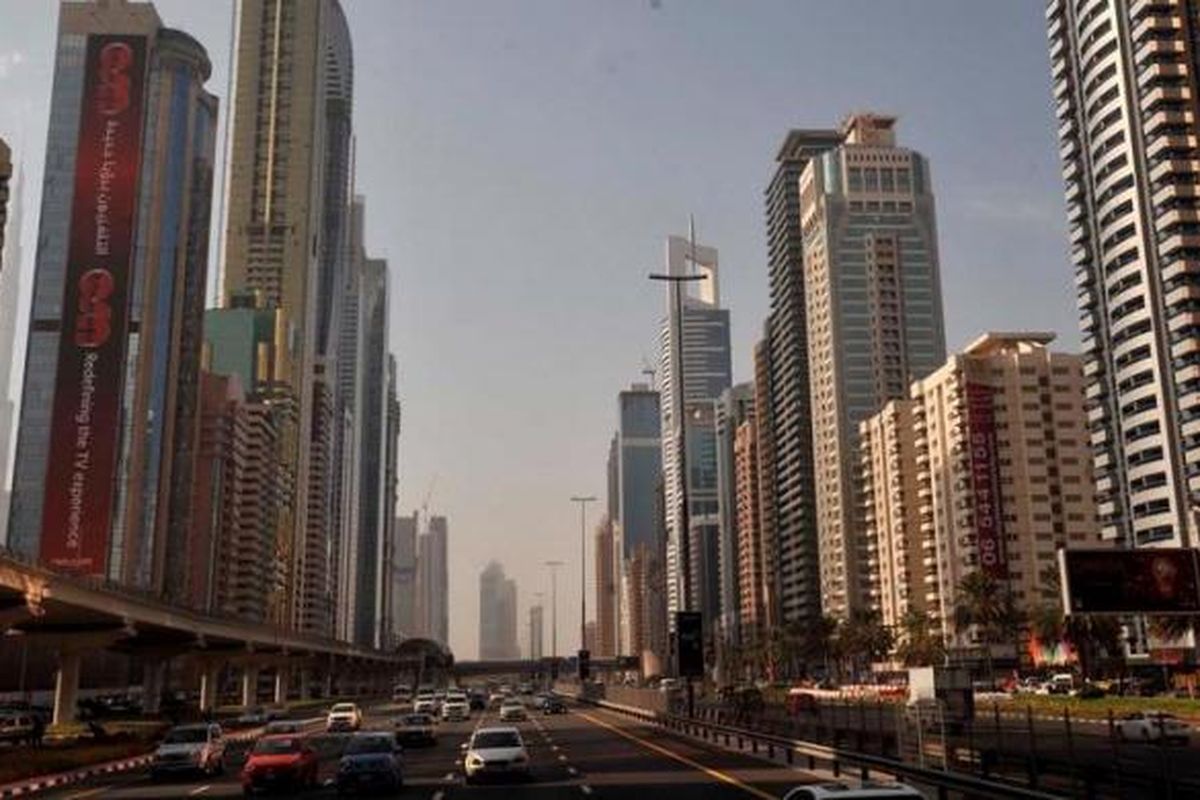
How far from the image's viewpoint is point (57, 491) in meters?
173

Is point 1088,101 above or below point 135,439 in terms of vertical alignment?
above

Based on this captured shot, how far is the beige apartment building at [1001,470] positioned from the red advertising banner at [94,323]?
119509mm

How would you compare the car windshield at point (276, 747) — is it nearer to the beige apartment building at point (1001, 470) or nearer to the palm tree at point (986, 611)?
the palm tree at point (986, 611)

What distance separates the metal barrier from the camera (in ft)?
75.2

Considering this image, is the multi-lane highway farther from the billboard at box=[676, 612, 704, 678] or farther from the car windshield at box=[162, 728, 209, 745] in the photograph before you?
the billboard at box=[676, 612, 704, 678]

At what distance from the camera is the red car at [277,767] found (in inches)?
1273

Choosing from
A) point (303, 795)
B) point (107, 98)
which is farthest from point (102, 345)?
point (303, 795)

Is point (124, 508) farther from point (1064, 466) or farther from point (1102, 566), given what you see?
point (1102, 566)

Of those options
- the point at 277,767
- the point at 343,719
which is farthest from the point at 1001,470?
the point at 277,767

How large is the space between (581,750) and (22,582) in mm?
34098

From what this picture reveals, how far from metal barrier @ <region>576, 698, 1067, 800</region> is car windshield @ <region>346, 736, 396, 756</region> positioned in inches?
464

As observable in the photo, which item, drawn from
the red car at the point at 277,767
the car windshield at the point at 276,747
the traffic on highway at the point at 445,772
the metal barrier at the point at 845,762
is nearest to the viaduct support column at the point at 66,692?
the traffic on highway at the point at 445,772

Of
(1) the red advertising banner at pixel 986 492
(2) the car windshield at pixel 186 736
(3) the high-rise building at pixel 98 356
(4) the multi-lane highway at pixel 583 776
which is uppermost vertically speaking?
(3) the high-rise building at pixel 98 356

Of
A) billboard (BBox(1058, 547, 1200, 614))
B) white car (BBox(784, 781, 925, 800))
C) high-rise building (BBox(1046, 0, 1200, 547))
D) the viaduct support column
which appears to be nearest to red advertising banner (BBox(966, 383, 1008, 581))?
high-rise building (BBox(1046, 0, 1200, 547))
